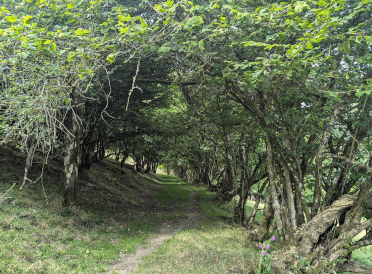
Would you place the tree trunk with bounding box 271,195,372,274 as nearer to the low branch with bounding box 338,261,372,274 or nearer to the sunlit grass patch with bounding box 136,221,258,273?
the low branch with bounding box 338,261,372,274

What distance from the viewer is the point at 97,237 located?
8742mm

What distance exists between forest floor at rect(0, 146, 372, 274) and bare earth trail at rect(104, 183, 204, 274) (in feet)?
0.09

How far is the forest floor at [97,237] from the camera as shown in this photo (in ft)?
20.4

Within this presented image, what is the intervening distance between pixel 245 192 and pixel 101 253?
8.30 meters

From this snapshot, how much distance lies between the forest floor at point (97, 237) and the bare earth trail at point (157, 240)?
0.09 ft

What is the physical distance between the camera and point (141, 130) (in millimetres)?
15406

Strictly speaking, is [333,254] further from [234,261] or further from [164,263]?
[164,263]

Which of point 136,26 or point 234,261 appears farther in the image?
point 234,261

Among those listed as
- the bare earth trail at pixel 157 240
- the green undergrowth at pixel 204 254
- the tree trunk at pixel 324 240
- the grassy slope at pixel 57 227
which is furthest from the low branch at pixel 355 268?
the grassy slope at pixel 57 227

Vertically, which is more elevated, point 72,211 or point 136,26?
point 136,26

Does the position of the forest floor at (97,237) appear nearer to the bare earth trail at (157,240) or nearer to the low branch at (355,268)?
the bare earth trail at (157,240)

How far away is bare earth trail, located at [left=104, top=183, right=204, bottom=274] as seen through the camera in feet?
22.2

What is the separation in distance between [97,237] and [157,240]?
2.30 metres

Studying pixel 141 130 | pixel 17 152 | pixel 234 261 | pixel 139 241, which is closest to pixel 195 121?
pixel 141 130
